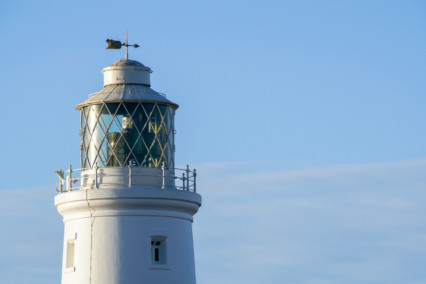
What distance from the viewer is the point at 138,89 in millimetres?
39406

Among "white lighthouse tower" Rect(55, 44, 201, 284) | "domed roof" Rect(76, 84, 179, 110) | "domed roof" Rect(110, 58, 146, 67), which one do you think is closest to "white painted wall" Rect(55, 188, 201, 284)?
"white lighthouse tower" Rect(55, 44, 201, 284)

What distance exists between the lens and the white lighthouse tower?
38156mm

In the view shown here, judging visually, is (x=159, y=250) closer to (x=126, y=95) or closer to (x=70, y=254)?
(x=70, y=254)

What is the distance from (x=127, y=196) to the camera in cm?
3806

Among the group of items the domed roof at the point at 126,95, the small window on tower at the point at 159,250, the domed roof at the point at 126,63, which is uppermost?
the domed roof at the point at 126,63

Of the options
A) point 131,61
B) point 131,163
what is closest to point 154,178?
point 131,163

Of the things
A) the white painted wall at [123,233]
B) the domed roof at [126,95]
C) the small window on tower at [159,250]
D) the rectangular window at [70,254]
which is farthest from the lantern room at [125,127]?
the rectangular window at [70,254]

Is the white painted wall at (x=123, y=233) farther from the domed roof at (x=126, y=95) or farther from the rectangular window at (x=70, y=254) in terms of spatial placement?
the domed roof at (x=126, y=95)

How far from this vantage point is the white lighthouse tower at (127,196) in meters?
38.2

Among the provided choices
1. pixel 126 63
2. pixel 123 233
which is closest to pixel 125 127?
pixel 126 63

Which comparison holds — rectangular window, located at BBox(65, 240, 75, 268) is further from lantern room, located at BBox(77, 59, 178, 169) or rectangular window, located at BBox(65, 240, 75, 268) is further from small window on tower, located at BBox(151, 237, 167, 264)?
small window on tower, located at BBox(151, 237, 167, 264)

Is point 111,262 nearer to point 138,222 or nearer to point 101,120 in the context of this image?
point 138,222

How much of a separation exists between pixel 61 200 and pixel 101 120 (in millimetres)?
2455

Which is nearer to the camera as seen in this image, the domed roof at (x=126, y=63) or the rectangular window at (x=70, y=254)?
the rectangular window at (x=70, y=254)
